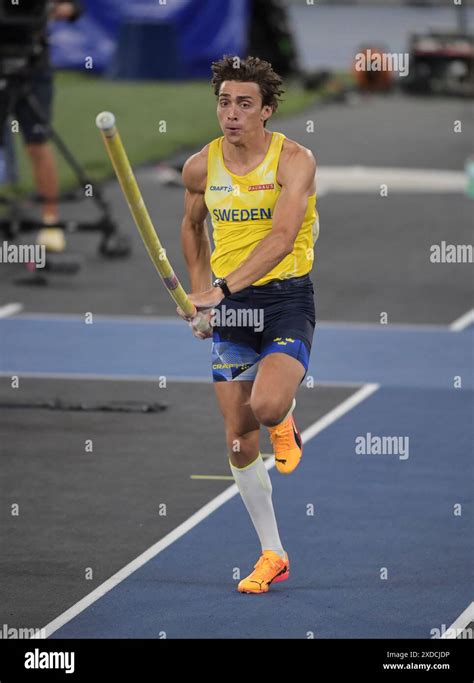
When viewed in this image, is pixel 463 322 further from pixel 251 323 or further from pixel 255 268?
pixel 255 268

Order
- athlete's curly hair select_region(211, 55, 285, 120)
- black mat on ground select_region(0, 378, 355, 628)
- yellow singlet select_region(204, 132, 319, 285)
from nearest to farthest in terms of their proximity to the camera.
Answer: athlete's curly hair select_region(211, 55, 285, 120), yellow singlet select_region(204, 132, 319, 285), black mat on ground select_region(0, 378, 355, 628)

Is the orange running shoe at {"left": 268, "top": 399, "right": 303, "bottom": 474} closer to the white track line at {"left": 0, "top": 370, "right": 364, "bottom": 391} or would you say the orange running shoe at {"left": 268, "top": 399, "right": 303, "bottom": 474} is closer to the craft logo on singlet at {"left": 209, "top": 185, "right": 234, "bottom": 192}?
the craft logo on singlet at {"left": 209, "top": 185, "right": 234, "bottom": 192}

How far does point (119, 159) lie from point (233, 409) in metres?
1.87

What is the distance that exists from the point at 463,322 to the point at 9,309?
448 centimetres

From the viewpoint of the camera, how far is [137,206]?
7.84 m

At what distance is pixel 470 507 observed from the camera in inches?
423

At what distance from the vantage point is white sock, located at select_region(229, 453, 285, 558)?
9.05 m

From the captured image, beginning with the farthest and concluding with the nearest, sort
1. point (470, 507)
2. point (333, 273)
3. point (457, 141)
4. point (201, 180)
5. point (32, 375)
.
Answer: point (457, 141) → point (333, 273) → point (32, 375) → point (470, 507) → point (201, 180)

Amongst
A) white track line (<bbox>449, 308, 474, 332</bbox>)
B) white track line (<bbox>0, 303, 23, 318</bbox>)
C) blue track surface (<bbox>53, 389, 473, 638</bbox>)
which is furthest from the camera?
white track line (<bbox>0, 303, 23, 318</bbox>)

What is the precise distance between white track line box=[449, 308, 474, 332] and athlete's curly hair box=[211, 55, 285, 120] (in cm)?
828

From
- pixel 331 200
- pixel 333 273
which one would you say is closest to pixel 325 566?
pixel 333 273

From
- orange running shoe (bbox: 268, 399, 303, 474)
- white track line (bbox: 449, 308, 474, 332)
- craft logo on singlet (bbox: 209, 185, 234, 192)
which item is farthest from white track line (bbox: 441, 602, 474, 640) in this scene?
white track line (bbox: 449, 308, 474, 332)

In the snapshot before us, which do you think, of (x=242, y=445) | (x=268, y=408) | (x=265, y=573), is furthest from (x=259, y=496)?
(x=268, y=408)
